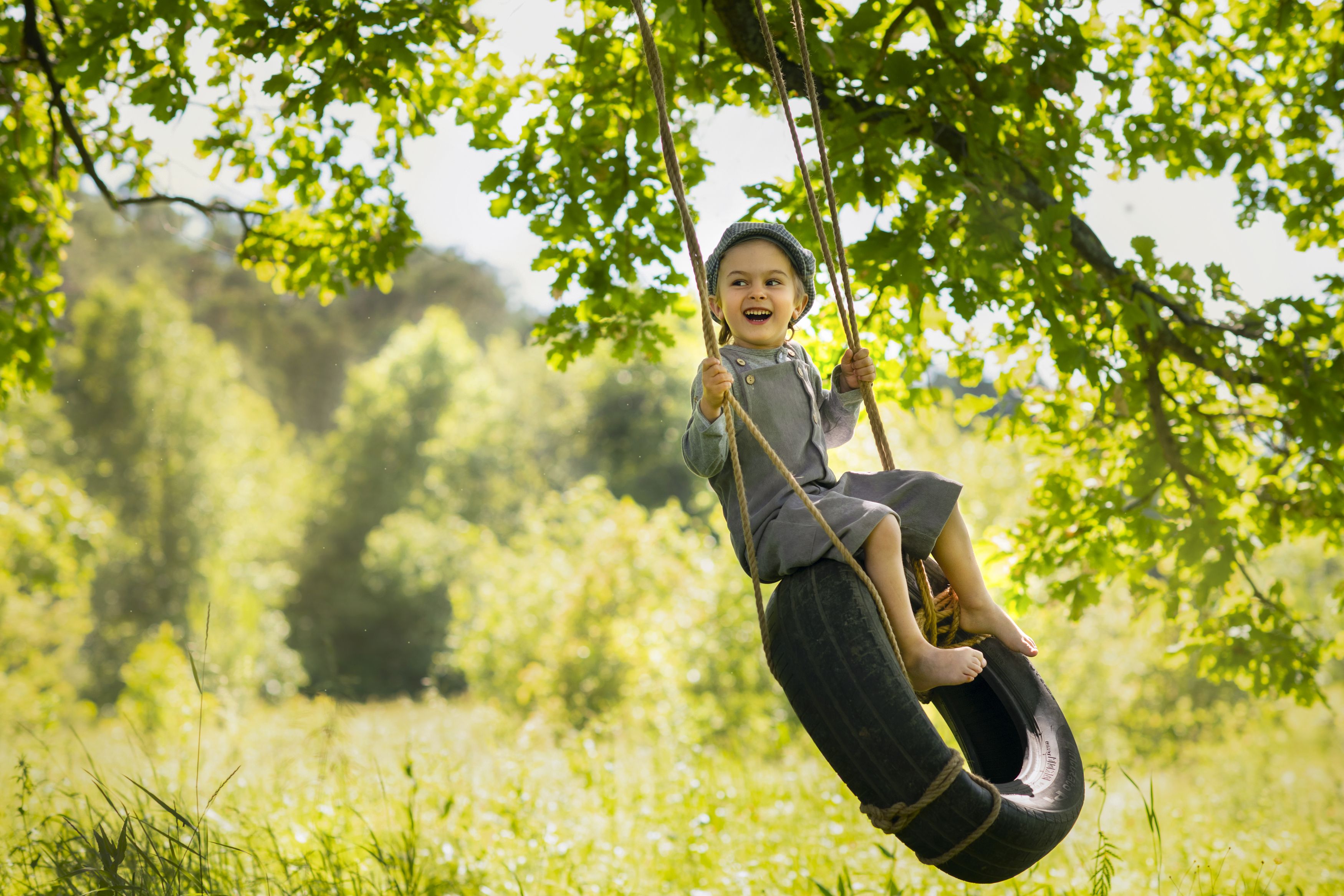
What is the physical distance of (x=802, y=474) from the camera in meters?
2.58

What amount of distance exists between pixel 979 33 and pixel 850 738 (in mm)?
2692

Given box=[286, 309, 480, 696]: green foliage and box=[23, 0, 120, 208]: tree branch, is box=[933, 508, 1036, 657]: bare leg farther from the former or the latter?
box=[286, 309, 480, 696]: green foliage

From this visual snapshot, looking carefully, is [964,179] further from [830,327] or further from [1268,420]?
[1268,420]

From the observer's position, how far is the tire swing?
6.68 feet

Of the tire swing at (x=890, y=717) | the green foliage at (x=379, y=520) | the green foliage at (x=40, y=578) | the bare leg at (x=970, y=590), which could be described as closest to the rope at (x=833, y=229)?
the bare leg at (x=970, y=590)

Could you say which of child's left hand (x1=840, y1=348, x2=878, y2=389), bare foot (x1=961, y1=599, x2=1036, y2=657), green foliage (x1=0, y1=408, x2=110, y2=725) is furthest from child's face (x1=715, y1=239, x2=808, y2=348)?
green foliage (x1=0, y1=408, x2=110, y2=725)

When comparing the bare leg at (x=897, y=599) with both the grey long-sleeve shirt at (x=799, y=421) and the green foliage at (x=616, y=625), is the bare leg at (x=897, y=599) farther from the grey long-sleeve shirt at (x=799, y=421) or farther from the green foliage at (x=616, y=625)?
the green foliage at (x=616, y=625)

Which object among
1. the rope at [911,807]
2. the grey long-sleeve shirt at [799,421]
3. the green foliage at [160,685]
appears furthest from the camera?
the green foliage at [160,685]

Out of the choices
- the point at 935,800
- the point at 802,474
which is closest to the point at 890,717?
the point at 935,800

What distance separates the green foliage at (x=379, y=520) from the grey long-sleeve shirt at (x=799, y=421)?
24192 millimetres

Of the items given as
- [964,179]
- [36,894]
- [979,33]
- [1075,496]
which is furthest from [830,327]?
[36,894]

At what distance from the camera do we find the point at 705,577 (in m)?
13.3

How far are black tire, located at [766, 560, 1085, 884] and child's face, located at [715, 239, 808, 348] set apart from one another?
2.35 feet

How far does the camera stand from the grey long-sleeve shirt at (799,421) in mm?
2398
